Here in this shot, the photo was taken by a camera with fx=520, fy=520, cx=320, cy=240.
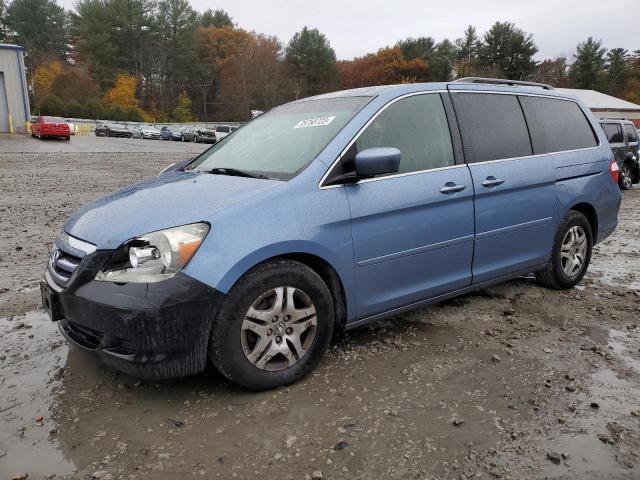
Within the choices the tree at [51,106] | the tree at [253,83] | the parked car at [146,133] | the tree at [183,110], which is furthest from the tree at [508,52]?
the tree at [51,106]

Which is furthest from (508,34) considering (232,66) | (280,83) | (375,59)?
(232,66)

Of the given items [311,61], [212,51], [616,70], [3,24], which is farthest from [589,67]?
[3,24]

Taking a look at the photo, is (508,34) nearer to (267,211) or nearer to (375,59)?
(375,59)

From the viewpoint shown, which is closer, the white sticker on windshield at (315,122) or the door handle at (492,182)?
the white sticker on windshield at (315,122)

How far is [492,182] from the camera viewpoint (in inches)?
153

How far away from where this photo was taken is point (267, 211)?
2861 millimetres

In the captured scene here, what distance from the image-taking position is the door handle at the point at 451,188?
3.58 m

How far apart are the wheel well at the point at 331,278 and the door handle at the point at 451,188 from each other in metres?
1.02

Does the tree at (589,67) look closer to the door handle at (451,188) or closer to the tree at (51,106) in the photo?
the tree at (51,106)

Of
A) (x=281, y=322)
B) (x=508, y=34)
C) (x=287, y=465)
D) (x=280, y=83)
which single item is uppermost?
(x=508, y=34)

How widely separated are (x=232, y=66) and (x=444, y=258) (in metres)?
78.9

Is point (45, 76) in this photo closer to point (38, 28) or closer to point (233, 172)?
point (38, 28)

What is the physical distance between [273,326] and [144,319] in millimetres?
701

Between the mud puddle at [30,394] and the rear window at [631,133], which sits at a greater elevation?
the rear window at [631,133]
